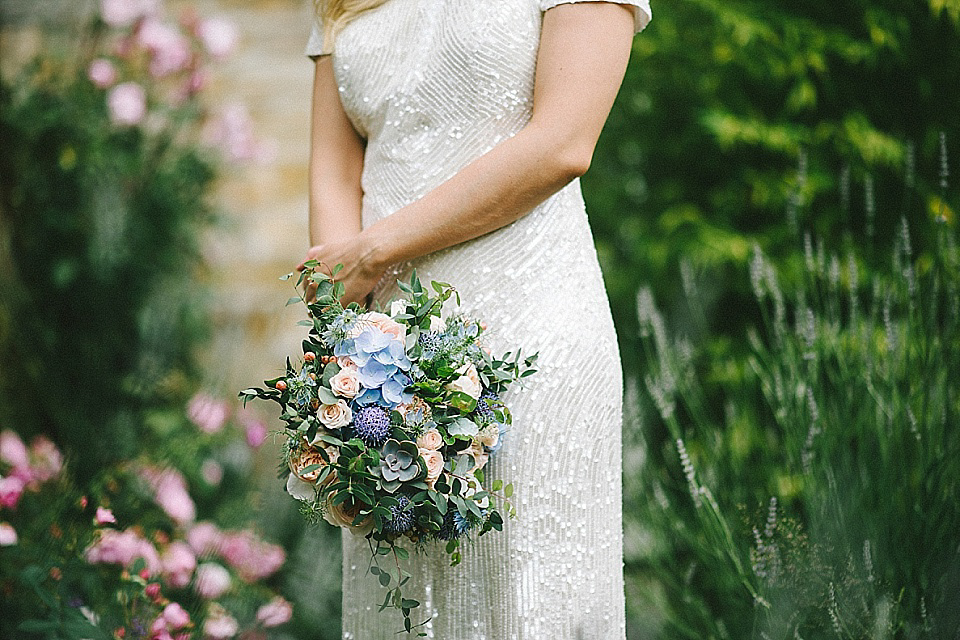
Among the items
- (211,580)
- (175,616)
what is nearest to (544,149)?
(175,616)

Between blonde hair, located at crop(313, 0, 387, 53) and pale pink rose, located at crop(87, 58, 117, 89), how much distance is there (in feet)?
6.31

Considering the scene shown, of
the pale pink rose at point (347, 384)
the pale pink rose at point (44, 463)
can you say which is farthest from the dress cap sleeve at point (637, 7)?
the pale pink rose at point (44, 463)

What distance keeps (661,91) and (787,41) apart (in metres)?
0.63

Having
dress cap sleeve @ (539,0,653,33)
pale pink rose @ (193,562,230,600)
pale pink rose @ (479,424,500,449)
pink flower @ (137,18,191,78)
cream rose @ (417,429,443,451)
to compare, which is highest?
pink flower @ (137,18,191,78)

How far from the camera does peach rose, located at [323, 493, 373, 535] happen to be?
141cm

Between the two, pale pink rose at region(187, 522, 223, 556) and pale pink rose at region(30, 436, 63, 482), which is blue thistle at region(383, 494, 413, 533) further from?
A: pale pink rose at region(30, 436, 63, 482)

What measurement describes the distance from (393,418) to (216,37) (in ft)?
8.57

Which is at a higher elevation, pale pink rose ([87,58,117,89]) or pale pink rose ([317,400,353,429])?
pale pink rose ([87,58,117,89])

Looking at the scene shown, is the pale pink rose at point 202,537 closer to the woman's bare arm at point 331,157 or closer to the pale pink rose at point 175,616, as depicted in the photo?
the pale pink rose at point 175,616

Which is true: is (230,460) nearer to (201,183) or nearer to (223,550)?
(223,550)

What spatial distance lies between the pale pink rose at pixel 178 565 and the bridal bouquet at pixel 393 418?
962 millimetres

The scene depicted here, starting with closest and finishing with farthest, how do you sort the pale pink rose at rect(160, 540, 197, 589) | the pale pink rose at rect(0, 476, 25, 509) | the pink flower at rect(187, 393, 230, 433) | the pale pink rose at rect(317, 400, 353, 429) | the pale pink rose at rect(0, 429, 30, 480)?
→ 1. the pale pink rose at rect(317, 400, 353, 429)
2. the pale pink rose at rect(0, 476, 25, 509)
3. the pale pink rose at rect(160, 540, 197, 589)
4. the pale pink rose at rect(0, 429, 30, 480)
5. the pink flower at rect(187, 393, 230, 433)

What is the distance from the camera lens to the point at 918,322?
2199 millimetres

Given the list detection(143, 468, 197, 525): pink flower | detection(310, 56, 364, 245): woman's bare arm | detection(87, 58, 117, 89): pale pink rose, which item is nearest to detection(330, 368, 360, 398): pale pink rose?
detection(310, 56, 364, 245): woman's bare arm
